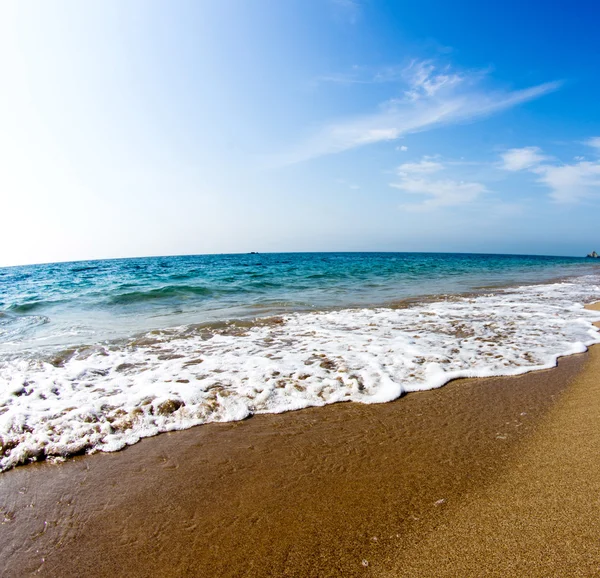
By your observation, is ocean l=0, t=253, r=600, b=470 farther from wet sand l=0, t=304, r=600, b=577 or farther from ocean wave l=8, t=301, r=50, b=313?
ocean wave l=8, t=301, r=50, b=313

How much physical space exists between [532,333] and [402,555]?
602 centimetres

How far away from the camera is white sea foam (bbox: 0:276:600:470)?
322 centimetres

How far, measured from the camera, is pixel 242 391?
3.90 m

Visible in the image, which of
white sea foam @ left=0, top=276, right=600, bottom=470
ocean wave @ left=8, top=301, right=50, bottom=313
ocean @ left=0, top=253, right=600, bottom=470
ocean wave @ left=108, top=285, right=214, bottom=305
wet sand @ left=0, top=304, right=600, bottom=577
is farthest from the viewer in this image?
ocean wave @ left=108, top=285, right=214, bottom=305

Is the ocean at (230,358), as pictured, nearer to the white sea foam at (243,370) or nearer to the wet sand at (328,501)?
the white sea foam at (243,370)

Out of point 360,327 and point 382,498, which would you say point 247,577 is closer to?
point 382,498

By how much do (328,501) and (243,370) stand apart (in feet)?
8.75

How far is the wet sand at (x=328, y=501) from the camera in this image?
1.73 metres

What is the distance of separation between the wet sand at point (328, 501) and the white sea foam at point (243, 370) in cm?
38

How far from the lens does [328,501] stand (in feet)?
7.03

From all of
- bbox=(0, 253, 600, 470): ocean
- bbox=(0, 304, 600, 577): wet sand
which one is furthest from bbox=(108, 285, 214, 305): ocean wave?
bbox=(0, 304, 600, 577): wet sand

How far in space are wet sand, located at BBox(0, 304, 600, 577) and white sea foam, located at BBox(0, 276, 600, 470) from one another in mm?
376

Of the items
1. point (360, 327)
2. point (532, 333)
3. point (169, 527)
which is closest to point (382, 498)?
point (169, 527)

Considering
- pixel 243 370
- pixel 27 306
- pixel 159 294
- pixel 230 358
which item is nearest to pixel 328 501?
pixel 243 370
